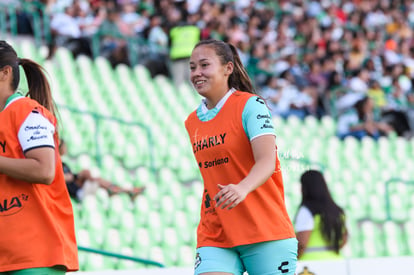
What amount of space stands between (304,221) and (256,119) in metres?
2.29

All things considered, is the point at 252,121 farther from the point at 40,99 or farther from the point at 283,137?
the point at 283,137

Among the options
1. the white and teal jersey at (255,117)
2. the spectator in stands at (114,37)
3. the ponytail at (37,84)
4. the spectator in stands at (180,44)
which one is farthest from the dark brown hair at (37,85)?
the spectator in stands at (180,44)

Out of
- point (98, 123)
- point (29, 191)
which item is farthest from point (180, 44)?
point (29, 191)

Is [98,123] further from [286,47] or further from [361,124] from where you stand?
[286,47]

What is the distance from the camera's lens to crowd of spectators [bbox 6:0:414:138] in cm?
1480

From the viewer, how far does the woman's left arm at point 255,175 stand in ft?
11.7

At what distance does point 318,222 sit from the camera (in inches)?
242

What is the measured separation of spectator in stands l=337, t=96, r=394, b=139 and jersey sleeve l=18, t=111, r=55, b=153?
11.9 metres

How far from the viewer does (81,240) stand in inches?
337

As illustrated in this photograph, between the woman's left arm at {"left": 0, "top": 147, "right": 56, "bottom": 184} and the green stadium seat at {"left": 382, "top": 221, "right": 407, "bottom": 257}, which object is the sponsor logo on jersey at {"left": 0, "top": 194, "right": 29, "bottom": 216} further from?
the green stadium seat at {"left": 382, "top": 221, "right": 407, "bottom": 257}

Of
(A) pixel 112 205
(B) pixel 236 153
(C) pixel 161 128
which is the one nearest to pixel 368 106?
(C) pixel 161 128

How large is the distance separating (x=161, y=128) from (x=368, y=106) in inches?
169

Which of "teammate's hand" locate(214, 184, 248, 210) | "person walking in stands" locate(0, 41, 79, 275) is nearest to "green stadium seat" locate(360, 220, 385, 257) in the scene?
"teammate's hand" locate(214, 184, 248, 210)

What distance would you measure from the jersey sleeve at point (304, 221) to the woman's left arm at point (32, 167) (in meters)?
2.91
